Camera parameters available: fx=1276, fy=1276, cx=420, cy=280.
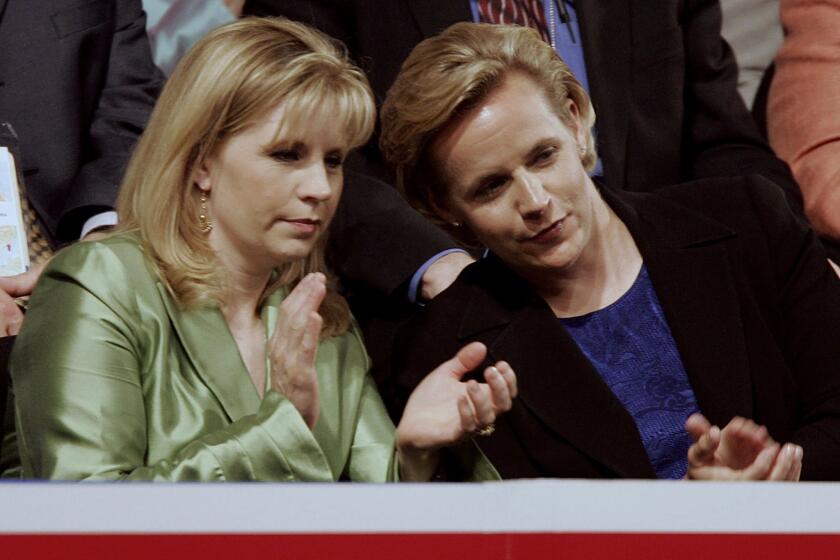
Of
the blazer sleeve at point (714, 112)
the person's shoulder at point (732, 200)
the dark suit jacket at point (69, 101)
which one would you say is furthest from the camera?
the blazer sleeve at point (714, 112)

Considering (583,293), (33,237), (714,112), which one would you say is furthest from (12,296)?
(714,112)

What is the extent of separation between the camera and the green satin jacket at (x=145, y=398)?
1298 millimetres

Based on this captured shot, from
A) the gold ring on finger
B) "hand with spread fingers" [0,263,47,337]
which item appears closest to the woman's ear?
"hand with spread fingers" [0,263,47,337]

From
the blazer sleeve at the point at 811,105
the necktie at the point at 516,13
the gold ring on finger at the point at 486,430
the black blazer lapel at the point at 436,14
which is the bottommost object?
the blazer sleeve at the point at 811,105

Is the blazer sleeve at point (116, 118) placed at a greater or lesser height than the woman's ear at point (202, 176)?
lesser

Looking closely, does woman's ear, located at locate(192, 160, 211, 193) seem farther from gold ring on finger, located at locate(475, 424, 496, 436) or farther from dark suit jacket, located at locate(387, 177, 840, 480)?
gold ring on finger, located at locate(475, 424, 496, 436)

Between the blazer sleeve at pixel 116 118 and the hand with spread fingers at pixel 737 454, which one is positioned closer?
the hand with spread fingers at pixel 737 454

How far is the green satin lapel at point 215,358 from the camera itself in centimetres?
141

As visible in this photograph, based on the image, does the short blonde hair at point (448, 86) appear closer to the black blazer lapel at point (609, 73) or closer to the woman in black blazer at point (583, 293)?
the woman in black blazer at point (583, 293)

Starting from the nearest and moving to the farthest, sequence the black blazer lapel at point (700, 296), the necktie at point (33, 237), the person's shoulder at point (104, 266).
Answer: the person's shoulder at point (104, 266) < the black blazer lapel at point (700, 296) < the necktie at point (33, 237)

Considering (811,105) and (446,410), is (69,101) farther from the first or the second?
(811,105)

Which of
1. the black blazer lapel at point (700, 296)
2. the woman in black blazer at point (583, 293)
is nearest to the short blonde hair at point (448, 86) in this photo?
the woman in black blazer at point (583, 293)

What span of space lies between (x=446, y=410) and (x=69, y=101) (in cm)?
87

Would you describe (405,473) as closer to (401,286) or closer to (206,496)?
(401,286)
